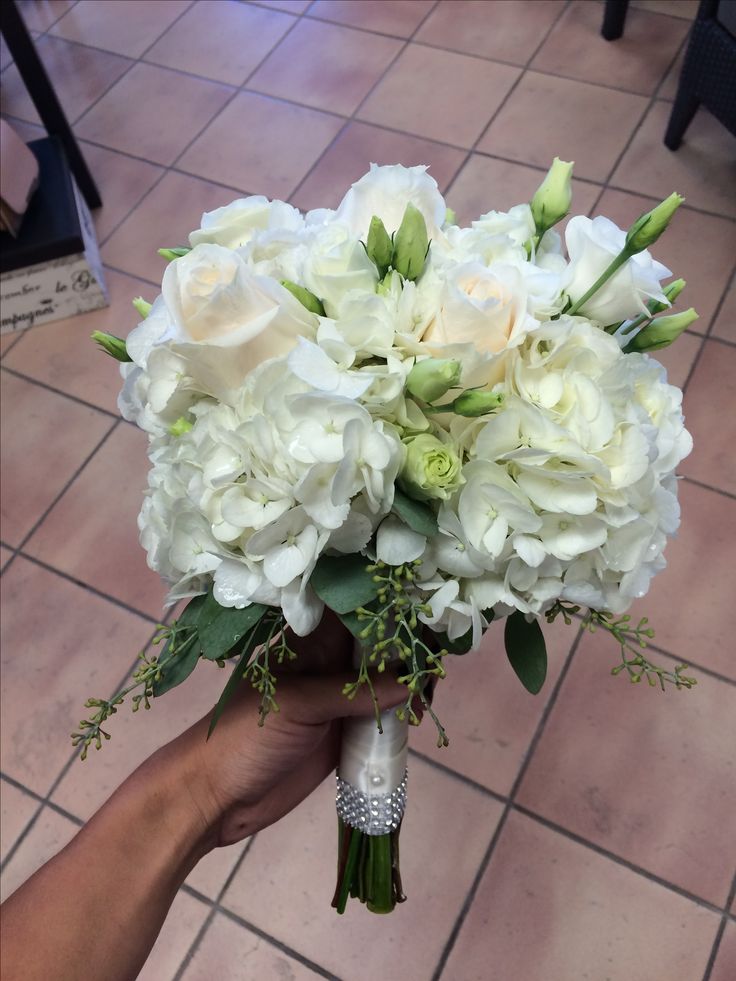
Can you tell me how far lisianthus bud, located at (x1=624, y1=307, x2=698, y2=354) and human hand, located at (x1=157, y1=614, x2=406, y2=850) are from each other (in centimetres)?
38

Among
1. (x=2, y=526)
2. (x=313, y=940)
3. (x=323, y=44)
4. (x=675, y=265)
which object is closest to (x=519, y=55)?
(x=323, y=44)

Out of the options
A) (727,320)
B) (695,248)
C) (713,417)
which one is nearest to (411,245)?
(713,417)

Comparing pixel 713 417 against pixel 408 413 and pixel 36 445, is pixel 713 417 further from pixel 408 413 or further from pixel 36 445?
pixel 36 445

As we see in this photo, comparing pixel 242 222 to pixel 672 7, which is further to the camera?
pixel 672 7

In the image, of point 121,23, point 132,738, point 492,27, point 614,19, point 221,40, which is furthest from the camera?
point 121,23

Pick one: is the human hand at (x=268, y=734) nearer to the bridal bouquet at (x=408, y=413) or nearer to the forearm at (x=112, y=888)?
the forearm at (x=112, y=888)

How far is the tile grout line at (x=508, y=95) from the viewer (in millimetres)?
1988

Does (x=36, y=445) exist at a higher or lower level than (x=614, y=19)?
lower

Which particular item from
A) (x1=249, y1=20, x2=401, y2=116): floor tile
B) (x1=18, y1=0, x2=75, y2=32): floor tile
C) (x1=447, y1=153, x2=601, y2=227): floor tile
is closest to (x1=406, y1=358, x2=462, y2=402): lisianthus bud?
(x1=447, y1=153, x2=601, y2=227): floor tile

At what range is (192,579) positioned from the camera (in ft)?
2.22

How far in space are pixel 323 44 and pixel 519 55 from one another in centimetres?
54

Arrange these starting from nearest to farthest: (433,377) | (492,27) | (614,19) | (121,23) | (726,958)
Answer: (433,377) → (726,958) → (614,19) → (492,27) → (121,23)

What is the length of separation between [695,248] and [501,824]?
4.19 ft

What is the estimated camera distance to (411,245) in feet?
1.94
